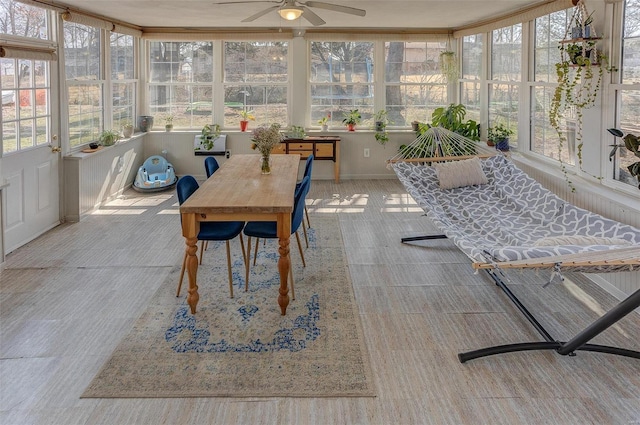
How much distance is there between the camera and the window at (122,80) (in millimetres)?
7516

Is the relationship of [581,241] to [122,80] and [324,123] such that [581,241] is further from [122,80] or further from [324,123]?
[122,80]

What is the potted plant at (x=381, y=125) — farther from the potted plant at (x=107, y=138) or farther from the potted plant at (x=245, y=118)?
the potted plant at (x=107, y=138)

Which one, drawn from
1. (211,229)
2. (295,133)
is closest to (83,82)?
(295,133)

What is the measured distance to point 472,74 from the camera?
8.03 metres

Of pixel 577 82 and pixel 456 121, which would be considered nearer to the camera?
pixel 577 82

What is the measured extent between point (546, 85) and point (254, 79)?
4.64 metres

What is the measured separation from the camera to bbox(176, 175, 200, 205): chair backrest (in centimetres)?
395

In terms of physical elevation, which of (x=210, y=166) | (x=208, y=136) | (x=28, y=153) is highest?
(x=208, y=136)

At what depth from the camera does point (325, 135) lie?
857 cm

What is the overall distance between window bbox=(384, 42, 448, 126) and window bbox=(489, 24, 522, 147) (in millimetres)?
1572

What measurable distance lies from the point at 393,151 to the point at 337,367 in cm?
619

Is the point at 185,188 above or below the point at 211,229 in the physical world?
above

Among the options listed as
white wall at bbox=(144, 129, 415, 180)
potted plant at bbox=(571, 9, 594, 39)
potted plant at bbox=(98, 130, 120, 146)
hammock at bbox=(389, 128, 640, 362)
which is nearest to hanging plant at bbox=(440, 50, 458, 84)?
white wall at bbox=(144, 129, 415, 180)

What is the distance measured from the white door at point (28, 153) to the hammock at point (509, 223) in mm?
3519
